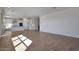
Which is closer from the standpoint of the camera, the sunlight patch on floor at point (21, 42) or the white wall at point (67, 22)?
the sunlight patch on floor at point (21, 42)

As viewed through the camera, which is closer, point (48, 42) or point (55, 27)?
point (48, 42)

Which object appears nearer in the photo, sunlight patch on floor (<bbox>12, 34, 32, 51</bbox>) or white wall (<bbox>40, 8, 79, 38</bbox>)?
sunlight patch on floor (<bbox>12, 34, 32, 51</bbox>)

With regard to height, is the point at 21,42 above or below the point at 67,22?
below

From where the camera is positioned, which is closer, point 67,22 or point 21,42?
point 21,42

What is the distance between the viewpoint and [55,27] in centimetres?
512

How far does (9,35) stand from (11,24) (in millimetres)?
290
